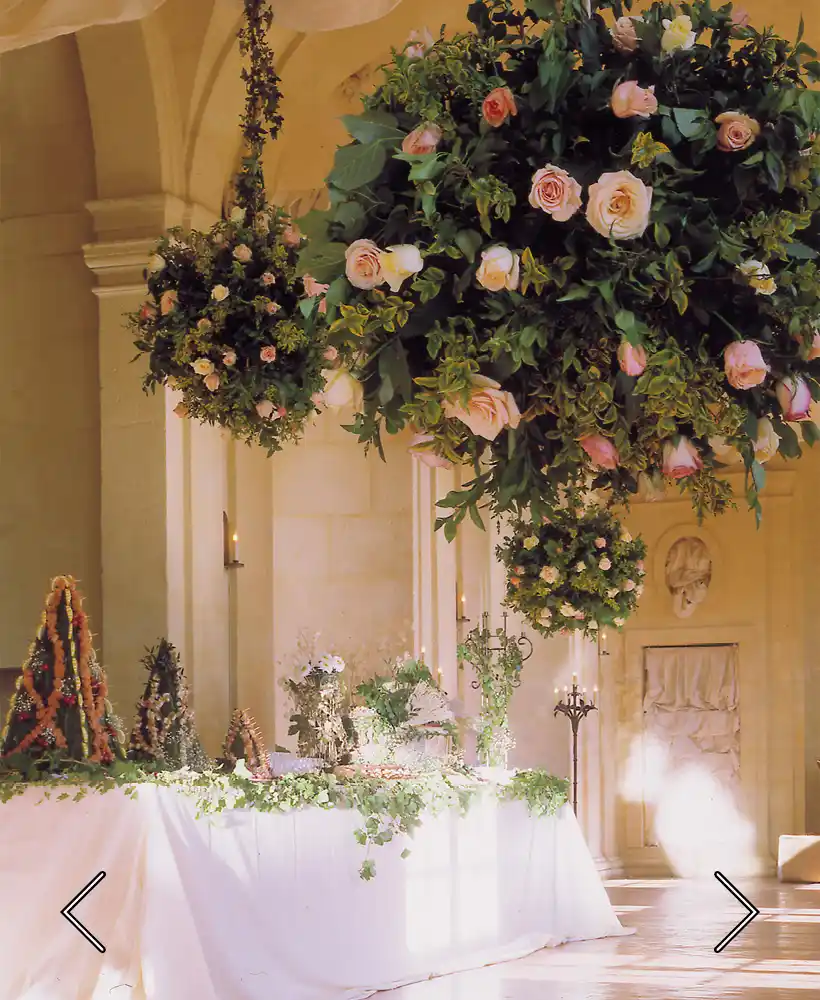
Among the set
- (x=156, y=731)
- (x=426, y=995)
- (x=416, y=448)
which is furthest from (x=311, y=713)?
(x=416, y=448)

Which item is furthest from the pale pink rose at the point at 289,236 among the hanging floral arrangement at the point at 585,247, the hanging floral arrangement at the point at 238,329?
the hanging floral arrangement at the point at 585,247

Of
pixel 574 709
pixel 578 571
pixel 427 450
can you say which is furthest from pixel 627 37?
pixel 574 709

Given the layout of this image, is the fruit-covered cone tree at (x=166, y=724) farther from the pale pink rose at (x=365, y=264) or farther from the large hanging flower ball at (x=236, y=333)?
the pale pink rose at (x=365, y=264)

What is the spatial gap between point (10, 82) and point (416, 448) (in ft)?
21.5

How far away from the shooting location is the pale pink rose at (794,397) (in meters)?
1.90

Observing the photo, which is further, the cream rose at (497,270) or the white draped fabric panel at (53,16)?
the white draped fabric panel at (53,16)

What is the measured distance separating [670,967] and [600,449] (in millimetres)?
6062

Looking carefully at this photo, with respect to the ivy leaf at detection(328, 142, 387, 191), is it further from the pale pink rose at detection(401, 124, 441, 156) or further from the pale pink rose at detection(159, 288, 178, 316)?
the pale pink rose at detection(159, 288, 178, 316)

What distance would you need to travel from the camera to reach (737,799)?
16.2 m

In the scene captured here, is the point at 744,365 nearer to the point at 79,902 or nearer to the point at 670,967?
the point at 79,902

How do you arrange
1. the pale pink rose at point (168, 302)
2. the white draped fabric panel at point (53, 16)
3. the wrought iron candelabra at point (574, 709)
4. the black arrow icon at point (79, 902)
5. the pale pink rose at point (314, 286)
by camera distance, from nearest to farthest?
the pale pink rose at point (314, 286) < the white draped fabric panel at point (53, 16) < the pale pink rose at point (168, 302) < the black arrow icon at point (79, 902) < the wrought iron candelabra at point (574, 709)

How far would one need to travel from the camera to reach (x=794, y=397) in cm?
191

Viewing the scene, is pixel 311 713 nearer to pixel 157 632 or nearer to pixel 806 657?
pixel 157 632

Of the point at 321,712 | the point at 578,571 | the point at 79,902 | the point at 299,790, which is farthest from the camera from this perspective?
the point at 578,571
